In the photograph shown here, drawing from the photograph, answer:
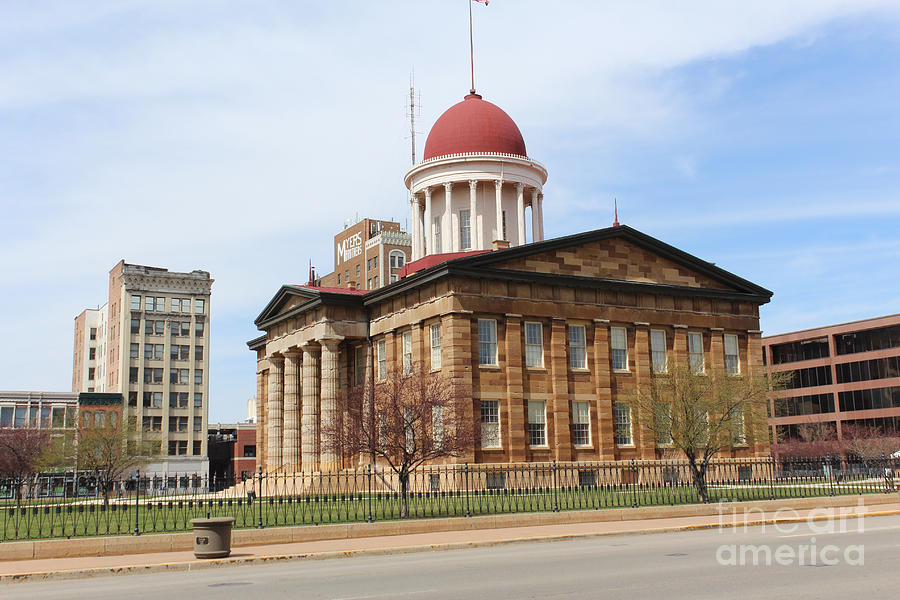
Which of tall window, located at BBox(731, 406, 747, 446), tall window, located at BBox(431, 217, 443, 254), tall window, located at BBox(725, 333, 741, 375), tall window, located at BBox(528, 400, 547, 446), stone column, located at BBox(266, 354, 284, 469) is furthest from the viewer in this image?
tall window, located at BBox(431, 217, 443, 254)

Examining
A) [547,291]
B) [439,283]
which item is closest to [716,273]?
[547,291]

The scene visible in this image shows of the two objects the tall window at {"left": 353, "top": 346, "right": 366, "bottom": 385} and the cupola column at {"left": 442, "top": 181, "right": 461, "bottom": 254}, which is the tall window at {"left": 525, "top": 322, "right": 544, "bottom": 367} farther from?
the cupola column at {"left": 442, "top": 181, "right": 461, "bottom": 254}

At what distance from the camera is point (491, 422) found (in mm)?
45125

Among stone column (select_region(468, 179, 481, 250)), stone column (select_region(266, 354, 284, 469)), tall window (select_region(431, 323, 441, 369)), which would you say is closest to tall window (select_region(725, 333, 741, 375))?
stone column (select_region(468, 179, 481, 250))

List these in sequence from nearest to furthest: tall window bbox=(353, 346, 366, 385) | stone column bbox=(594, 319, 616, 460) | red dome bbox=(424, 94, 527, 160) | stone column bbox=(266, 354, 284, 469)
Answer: stone column bbox=(594, 319, 616, 460) → tall window bbox=(353, 346, 366, 385) → stone column bbox=(266, 354, 284, 469) → red dome bbox=(424, 94, 527, 160)

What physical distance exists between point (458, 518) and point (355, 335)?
1067 inches

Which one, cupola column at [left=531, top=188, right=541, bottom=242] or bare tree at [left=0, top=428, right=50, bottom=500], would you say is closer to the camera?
cupola column at [left=531, top=188, right=541, bottom=242]

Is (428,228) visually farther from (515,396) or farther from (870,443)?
(870,443)

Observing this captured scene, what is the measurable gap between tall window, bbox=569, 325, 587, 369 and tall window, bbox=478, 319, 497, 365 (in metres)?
4.84

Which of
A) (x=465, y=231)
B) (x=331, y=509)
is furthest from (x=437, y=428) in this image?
(x=465, y=231)

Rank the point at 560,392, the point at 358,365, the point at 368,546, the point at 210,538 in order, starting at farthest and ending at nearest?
the point at 358,365 → the point at 560,392 → the point at 368,546 → the point at 210,538

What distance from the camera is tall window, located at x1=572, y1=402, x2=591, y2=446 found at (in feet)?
156

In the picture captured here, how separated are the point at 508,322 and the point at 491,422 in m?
5.17

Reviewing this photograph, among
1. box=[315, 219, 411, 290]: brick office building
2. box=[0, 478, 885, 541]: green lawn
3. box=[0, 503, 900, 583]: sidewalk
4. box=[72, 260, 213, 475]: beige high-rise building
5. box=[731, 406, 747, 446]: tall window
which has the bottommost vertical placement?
box=[0, 503, 900, 583]: sidewalk
